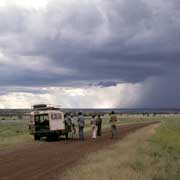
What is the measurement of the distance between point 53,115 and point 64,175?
19976 mm

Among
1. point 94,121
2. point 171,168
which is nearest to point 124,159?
point 171,168

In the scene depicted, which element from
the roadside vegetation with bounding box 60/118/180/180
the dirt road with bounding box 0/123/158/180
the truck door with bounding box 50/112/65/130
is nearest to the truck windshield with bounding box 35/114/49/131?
the truck door with bounding box 50/112/65/130

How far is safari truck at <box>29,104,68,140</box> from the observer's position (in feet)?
122

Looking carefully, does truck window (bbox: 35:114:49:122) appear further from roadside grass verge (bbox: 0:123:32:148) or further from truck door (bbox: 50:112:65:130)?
roadside grass verge (bbox: 0:123:32:148)

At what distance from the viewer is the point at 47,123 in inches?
1478

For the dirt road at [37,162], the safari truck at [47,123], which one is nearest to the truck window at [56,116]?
the safari truck at [47,123]

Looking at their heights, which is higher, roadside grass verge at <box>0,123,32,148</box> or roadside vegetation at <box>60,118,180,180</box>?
roadside grass verge at <box>0,123,32,148</box>

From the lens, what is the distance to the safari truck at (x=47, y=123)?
3728 cm

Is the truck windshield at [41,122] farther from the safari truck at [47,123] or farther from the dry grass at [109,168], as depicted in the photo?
the dry grass at [109,168]

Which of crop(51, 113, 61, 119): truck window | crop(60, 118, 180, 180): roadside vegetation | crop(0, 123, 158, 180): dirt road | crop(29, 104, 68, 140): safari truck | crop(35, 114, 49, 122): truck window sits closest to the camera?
crop(60, 118, 180, 180): roadside vegetation

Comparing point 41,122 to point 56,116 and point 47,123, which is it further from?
point 56,116

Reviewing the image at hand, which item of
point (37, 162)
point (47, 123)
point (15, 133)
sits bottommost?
point (37, 162)

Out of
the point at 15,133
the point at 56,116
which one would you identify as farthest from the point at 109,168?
the point at 15,133

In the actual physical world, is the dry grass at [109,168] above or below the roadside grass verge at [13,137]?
below
